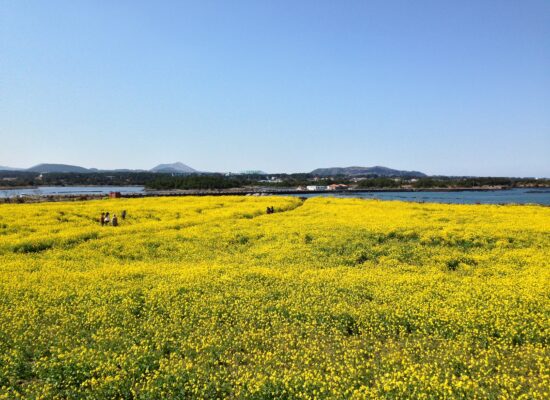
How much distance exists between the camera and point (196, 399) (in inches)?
328

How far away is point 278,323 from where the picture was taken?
463 inches

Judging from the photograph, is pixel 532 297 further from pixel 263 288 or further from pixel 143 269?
pixel 143 269

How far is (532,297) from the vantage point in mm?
13180

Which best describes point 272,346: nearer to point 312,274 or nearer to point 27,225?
point 312,274

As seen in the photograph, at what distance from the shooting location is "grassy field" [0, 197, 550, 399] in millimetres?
8688

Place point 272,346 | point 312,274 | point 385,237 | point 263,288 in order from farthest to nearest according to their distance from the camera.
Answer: point 385,237
point 312,274
point 263,288
point 272,346

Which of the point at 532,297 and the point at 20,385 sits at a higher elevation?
the point at 532,297

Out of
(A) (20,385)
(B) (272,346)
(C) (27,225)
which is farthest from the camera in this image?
(C) (27,225)

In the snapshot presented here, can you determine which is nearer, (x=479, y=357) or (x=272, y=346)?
(x=479, y=357)

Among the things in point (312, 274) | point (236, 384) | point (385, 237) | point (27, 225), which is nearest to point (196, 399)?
point (236, 384)

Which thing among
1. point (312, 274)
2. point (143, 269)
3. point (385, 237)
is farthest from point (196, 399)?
point (385, 237)

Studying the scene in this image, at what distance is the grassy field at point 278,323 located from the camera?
342 inches

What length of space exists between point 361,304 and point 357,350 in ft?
9.90

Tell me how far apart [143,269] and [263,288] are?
6306mm
